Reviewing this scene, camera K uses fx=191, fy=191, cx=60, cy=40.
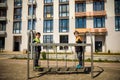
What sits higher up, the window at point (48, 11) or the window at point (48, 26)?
the window at point (48, 11)

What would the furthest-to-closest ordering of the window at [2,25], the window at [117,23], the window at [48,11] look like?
1. the window at [2,25]
2. the window at [48,11]
3. the window at [117,23]

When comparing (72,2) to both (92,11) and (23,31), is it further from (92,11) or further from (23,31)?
(23,31)

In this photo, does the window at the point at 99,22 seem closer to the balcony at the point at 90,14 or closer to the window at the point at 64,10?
the balcony at the point at 90,14

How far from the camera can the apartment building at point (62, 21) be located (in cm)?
3981

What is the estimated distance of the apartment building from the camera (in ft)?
131

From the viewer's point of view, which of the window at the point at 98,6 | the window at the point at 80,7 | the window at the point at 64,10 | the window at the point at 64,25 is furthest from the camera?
the window at the point at 64,10

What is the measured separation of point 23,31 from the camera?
4488 centimetres

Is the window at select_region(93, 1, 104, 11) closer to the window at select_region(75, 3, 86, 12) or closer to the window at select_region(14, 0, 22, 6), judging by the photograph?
the window at select_region(75, 3, 86, 12)

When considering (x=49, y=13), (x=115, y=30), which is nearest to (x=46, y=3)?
(x=49, y=13)

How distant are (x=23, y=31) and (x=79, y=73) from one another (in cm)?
3711

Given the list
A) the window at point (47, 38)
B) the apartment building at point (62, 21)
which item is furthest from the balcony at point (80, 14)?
the window at point (47, 38)

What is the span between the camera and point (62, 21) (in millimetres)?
42562

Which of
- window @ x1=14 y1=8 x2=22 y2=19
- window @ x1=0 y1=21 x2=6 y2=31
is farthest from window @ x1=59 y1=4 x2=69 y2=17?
window @ x1=0 y1=21 x2=6 y2=31

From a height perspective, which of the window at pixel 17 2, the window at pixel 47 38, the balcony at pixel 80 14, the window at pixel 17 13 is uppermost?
the window at pixel 17 2
